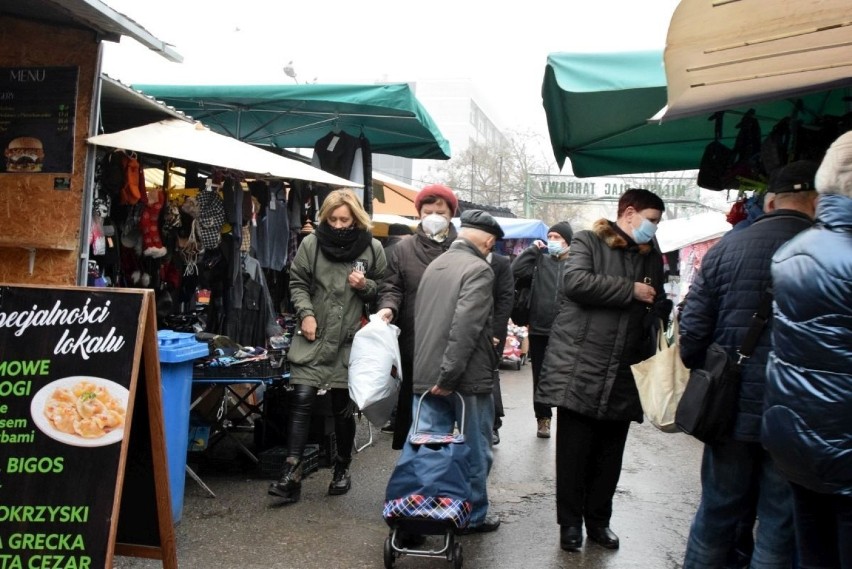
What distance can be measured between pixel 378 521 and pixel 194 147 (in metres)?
2.74

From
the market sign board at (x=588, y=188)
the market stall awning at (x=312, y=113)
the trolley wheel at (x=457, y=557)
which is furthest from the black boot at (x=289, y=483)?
the market sign board at (x=588, y=188)

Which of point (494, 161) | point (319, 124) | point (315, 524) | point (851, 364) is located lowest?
point (315, 524)

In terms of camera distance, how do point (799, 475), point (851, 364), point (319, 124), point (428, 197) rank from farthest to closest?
point (319, 124) < point (428, 197) < point (799, 475) < point (851, 364)

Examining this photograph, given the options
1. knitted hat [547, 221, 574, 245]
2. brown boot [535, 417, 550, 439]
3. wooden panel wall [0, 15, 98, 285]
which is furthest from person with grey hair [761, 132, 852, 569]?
brown boot [535, 417, 550, 439]

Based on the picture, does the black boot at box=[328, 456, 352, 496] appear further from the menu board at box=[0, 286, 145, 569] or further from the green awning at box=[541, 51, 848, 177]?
the green awning at box=[541, 51, 848, 177]

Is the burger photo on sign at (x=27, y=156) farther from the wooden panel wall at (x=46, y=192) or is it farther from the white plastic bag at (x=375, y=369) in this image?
the white plastic bag at (x=375, y=369)

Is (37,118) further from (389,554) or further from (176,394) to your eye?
(389,554)

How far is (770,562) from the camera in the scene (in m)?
3.42

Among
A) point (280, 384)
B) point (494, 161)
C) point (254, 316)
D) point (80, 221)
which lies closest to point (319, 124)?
point (254, 316)

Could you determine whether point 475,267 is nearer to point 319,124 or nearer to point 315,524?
point 315,524

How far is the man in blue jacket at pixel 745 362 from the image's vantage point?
3432 mm

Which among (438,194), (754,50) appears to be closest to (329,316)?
(438,194)

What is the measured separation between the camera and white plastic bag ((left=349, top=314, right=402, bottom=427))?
512cm

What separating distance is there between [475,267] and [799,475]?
2310 mm
